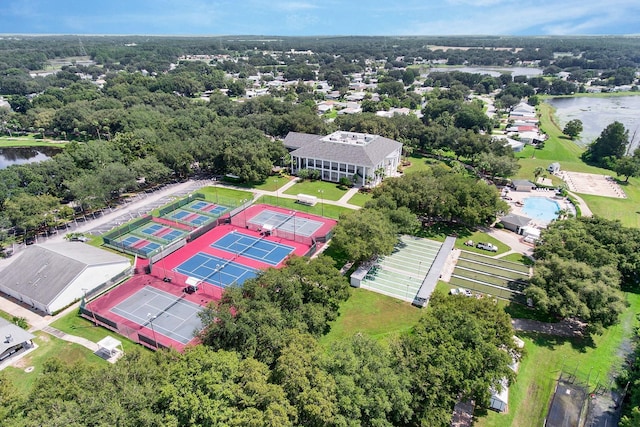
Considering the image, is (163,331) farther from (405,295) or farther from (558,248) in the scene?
(558,248)

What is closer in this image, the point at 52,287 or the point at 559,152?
the point at 52,287

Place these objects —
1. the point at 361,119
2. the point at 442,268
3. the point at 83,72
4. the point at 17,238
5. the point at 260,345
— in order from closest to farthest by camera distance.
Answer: the point at 260,345 → the point at 442,268 → the point at 17,238 → the point at 361,119 → the point at 83,72

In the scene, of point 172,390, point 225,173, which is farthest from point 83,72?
point 172,390

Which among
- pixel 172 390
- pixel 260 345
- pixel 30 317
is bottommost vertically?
pixel 30 317

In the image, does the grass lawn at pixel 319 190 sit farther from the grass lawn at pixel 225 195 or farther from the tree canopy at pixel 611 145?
the tree canopy at pixel 611 145

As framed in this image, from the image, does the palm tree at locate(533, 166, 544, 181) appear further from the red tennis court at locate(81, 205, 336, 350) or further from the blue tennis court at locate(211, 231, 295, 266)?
the blue tennis court at locate(211, 231, 295, 266)

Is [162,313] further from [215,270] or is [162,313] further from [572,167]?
[572,167]
